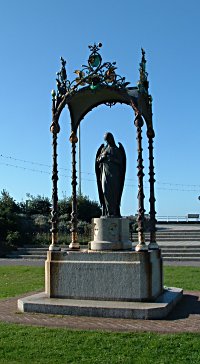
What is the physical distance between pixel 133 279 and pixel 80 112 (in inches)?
174

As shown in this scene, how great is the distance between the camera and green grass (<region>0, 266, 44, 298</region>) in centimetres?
1240

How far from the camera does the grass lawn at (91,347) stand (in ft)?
19.7

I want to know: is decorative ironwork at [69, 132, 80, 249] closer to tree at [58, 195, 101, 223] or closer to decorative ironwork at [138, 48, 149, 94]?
decorative ironwork at [138, 48, 149, 94]

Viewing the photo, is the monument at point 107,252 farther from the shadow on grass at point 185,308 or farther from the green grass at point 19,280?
the green grass at point 19,280

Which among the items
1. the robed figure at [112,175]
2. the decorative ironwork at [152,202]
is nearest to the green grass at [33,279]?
the decorative ironwork at [152,202]

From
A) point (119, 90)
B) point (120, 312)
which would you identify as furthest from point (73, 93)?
point (120, 312)

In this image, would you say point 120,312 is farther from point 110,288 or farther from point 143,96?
point 143,96

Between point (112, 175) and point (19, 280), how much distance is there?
6.45 metres

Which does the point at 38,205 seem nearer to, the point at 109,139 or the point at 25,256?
the point at 25,256

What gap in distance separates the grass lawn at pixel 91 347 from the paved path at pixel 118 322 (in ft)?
1.11

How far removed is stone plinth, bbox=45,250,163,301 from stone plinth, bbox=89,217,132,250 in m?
0.51

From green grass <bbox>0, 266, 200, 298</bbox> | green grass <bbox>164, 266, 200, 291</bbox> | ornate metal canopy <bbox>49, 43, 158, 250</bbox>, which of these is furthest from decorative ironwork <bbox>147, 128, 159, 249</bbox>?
green grass <bbox>0, 266, 200, 298</bbox>

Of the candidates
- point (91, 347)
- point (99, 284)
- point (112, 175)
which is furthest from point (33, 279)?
point (91, 347)

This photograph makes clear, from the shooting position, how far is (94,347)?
6445mm
